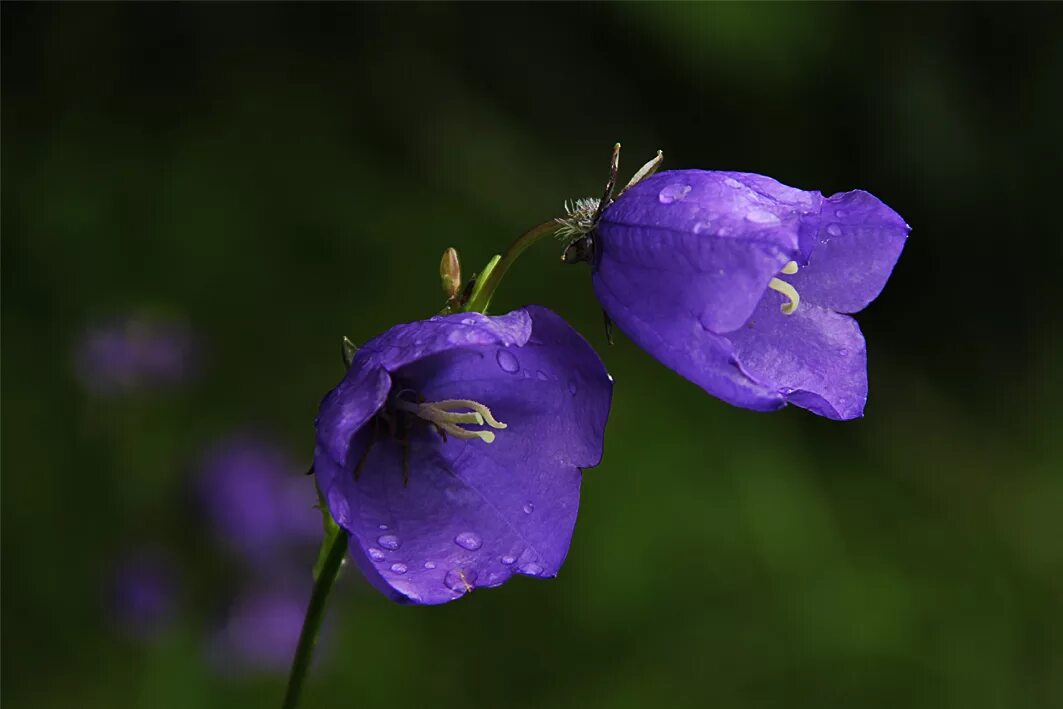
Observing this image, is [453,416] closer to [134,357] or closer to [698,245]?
[698,245]

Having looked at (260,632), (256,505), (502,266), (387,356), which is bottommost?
(260,632)

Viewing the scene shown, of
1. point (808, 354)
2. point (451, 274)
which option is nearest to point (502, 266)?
point (451, 274)

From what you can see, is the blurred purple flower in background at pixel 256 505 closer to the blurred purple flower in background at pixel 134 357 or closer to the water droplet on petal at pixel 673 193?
the blurred purple flower in background at pixel 134 357

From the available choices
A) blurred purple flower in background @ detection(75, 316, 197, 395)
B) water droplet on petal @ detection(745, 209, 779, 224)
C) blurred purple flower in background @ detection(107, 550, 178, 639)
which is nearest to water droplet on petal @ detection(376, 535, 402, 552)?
water droplet on petal @ detection(745, 209, 779, 224)

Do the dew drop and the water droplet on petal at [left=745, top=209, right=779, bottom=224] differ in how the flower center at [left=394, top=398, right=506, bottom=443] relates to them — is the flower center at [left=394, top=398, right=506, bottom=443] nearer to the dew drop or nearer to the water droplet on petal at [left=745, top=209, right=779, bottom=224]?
the dew drop

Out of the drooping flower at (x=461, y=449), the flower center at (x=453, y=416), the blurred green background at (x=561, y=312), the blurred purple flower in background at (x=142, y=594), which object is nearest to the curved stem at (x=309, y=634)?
the drooping flower at (x=461, y=449)

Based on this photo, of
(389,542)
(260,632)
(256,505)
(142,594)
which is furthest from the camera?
(256,505)

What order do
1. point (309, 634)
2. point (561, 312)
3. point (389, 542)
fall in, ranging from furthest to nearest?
point (561, 312)
point (389, 542)
point (309, 634)

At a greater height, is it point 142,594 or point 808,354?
point 808,354
